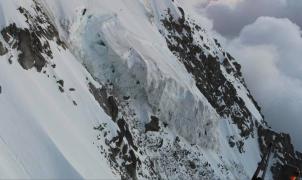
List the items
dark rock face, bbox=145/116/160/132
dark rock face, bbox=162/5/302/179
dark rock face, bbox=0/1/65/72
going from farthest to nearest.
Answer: dark rock face, bbox=162/5/302/179
dark rock face, bbox=145/116/160/132
dark rock face, bbox=0/1/65/72

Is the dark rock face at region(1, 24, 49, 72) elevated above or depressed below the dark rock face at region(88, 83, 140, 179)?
above

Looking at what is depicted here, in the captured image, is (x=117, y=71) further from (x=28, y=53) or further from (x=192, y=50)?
(x=192, y=50)

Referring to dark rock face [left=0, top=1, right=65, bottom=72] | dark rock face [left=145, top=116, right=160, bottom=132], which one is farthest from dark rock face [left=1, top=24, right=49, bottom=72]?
dark rock face [left=145, top=116, right=160, bottom=132]

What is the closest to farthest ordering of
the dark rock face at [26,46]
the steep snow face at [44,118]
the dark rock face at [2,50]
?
1. the steep snow face at [44,118]
2. the dark rock face at [2,50]
3. the dark rock face at [26,46]

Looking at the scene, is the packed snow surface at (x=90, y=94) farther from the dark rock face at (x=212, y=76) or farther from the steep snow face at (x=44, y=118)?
the dark rock face at (x=212, y=76)

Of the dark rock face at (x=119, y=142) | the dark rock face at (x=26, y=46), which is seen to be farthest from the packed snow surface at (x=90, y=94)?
the dark rock face at (x=119, y=142)

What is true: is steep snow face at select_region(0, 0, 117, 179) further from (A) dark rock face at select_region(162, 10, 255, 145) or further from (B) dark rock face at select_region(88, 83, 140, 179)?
(A) dark rock face at select_region(162, 10, 255, 145)

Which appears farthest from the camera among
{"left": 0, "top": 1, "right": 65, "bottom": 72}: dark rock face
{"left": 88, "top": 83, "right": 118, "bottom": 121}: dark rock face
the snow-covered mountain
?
{"left": 88, "top": 83, "right": 118, "bottom": 121}: dark rock face

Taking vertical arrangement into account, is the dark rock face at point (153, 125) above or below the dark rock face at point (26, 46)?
below
